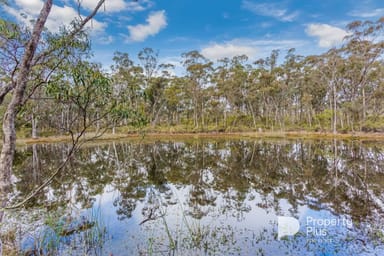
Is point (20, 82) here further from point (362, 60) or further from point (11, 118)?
point (362, 60)

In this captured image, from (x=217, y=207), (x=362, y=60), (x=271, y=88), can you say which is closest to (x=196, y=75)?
(x=271, y=88)

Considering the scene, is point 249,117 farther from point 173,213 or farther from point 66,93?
point 66,93

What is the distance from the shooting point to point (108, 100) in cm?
391

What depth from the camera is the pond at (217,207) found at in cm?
455

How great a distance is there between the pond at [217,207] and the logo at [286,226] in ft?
0.07

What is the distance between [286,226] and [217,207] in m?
1.97

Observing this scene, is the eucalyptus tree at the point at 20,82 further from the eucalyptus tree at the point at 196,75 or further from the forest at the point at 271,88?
the eucalyptus tree at the point at 196,75

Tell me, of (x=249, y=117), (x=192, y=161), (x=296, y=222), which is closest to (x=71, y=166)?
(x=192, y=161)

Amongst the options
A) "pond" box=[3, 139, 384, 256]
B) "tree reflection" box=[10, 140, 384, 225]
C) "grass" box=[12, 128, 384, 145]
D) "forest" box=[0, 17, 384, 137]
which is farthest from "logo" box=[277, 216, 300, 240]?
"grass" box=[12, 128, 384, 145]

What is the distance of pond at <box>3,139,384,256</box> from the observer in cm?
455

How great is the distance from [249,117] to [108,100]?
124 ft

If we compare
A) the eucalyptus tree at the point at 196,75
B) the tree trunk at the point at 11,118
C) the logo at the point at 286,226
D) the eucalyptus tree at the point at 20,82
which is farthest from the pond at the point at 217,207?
the eucalyptus tree at the point at 196,75

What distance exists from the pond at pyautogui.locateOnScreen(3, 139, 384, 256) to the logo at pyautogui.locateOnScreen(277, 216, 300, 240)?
0.07 feet

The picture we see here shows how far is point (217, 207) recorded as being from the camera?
684 centimetres
